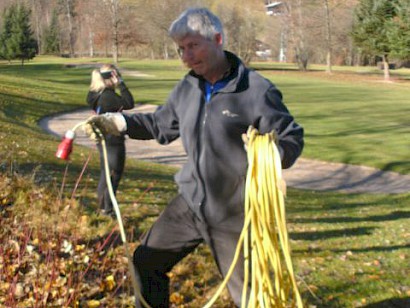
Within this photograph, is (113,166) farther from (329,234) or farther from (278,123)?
(278,123)

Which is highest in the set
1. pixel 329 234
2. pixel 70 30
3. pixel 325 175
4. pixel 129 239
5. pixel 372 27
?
pixel 70 30

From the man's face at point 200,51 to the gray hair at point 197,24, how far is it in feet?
0.08

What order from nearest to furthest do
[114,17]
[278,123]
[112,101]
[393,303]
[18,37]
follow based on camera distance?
1. [278,123]
2. [393,303]
3. [112,101]
4. [18,37]
5. [114,17]

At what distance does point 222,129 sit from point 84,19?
3976 inches

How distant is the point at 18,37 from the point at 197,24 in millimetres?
63693

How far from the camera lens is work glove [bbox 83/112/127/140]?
3256 mm

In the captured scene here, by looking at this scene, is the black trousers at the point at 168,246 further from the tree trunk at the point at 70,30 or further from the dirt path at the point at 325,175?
the tree trunk at the point at 70,30

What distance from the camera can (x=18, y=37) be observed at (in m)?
62.4

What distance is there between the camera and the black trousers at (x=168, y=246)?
3225 millimetres

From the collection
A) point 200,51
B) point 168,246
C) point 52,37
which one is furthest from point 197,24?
point 52,37

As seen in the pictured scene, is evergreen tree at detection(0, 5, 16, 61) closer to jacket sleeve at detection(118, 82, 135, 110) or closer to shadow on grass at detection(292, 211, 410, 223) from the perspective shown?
shadow on grass at detection(292, 211, 410, 223)

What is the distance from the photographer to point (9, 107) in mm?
20328

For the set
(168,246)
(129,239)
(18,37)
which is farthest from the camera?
(18,37)

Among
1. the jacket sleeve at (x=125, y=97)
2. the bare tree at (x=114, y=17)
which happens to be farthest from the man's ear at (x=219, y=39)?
the bare tree at (x=114, y=17)
